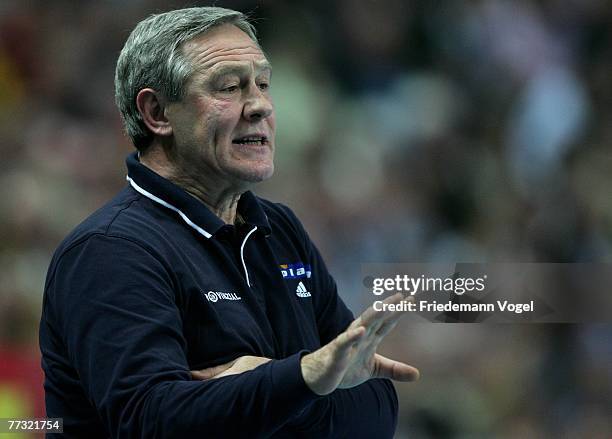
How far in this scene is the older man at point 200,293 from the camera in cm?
209

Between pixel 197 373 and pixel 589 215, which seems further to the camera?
pixel 589 215

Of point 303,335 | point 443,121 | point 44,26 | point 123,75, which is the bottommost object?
point 303,335

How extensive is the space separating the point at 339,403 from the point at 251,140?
2.49ft

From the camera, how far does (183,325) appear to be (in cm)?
238

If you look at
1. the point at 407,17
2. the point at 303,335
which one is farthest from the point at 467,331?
the point at 303,335

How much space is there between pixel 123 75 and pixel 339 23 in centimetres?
341

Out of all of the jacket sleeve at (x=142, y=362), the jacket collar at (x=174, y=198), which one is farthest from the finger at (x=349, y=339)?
the jacket collar at (x=174, y=198)

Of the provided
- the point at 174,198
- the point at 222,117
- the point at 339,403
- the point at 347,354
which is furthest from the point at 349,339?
the point at 222,117

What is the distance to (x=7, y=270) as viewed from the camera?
516cm

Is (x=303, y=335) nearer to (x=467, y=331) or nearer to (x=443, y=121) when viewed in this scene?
(x=467, y=331)

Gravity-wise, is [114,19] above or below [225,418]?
above

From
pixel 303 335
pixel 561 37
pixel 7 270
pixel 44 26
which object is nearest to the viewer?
pixel 303 335

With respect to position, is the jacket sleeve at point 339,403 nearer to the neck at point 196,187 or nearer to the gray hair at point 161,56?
the neck at point 196,187

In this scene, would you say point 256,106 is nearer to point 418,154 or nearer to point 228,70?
point 228,70
